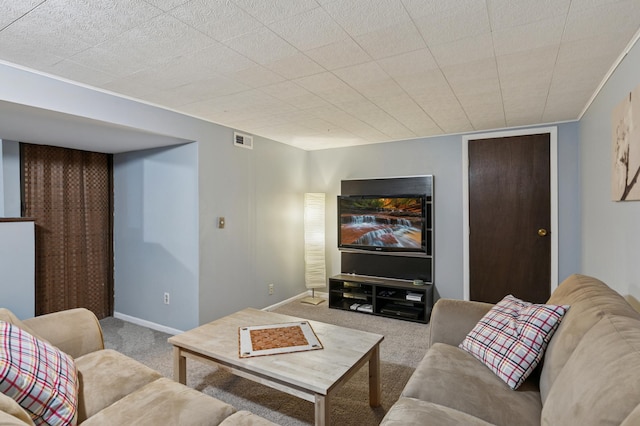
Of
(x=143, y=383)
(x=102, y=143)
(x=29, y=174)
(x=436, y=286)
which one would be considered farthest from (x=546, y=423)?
(x=29, y=174)

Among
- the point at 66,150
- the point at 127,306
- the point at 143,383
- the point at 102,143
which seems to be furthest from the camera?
the point at 127,306

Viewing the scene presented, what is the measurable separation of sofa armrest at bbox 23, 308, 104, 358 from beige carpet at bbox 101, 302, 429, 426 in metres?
0.78

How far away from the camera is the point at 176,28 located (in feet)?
5.58

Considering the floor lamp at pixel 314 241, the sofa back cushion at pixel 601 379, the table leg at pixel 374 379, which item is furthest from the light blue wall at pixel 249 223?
the sofa back cushion at pixel 601 379

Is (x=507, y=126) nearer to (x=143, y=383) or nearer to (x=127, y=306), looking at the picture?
(x=143, y=383)

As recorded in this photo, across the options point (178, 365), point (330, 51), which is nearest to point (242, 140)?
point (330, 51)

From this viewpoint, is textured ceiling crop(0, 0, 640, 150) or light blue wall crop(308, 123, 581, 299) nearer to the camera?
textured ceiling crop(0, 0, 640, 150)

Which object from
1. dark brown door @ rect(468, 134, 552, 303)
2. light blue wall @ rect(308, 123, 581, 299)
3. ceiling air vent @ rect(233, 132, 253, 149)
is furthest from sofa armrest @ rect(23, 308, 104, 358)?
dark brown door @ rect(468, 134, 552, 303)

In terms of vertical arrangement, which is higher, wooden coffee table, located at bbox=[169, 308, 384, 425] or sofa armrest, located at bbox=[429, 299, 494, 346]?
sofa armrest, located at bbox=[429, 299, 494, 346]

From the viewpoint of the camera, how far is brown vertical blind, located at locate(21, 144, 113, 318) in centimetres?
344

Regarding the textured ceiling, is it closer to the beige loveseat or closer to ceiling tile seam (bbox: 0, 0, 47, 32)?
ceiling tile seam (bbox: 0, 0, 47, 32)

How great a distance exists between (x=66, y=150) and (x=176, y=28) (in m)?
2.81

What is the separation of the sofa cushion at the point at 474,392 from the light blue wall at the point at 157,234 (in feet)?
7.98

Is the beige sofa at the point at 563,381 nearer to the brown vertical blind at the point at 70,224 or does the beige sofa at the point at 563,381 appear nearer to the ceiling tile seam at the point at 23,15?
the ceiling tile seam at the point at 23,15
